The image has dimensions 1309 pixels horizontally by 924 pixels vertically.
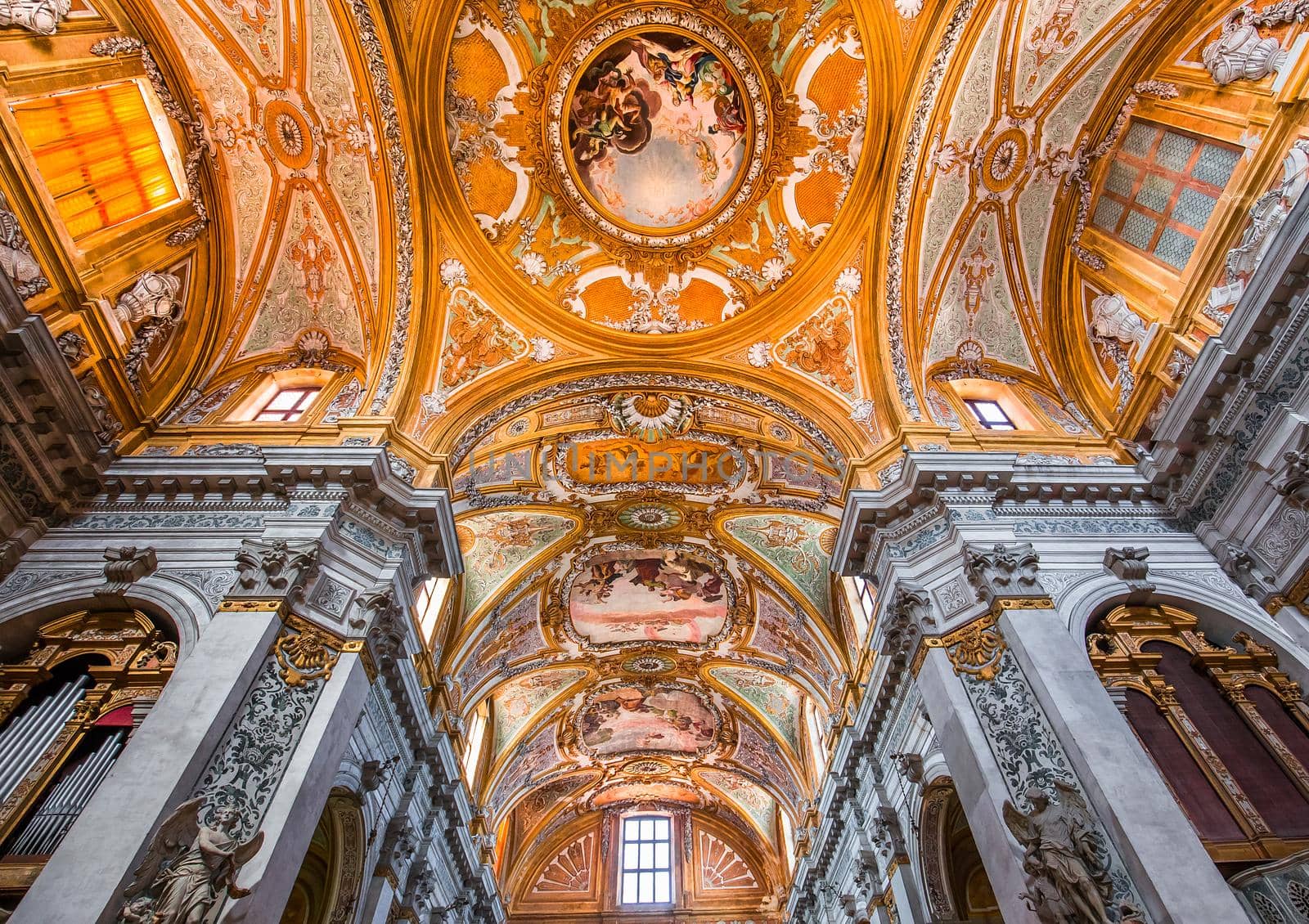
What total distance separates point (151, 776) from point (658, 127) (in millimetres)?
11962

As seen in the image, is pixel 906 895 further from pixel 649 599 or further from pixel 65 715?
pixel 65 715

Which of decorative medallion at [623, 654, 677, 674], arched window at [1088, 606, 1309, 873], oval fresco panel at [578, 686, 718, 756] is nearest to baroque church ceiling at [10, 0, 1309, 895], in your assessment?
arched window at [1088, 606, 1309, 873]

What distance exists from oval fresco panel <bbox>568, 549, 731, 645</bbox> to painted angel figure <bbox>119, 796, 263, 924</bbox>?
11.4 metres

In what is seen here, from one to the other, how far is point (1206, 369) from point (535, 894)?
2433cm

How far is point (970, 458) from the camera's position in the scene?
1061 centimetres

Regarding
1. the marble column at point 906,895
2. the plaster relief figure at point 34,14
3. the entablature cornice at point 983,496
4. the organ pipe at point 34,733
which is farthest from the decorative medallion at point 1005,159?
the organ pipe at point 34,733

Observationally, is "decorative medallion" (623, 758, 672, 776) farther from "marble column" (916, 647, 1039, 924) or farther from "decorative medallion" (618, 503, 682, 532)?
"marble column" (916, 647, 1039, 924)

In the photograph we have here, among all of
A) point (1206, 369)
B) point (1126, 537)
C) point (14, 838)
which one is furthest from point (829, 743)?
point (14, 838)

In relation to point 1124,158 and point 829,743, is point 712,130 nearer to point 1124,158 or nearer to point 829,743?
point 1124,158

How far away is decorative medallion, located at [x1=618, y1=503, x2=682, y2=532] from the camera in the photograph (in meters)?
16.7

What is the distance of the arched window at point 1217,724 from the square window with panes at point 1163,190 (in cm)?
552

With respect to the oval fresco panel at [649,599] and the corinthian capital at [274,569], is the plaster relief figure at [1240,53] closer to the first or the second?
the oval fresco panel at [649,599]

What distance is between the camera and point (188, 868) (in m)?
6.35

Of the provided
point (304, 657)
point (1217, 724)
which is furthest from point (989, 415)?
point (304, 657)
